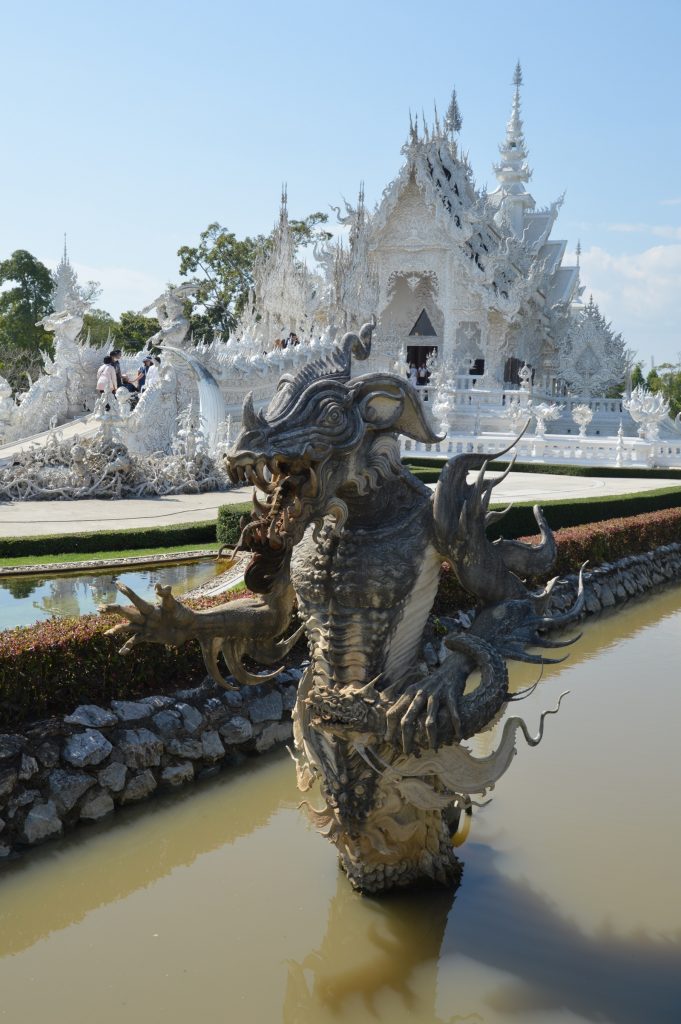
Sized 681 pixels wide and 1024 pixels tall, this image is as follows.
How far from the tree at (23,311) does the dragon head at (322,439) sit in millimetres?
39172

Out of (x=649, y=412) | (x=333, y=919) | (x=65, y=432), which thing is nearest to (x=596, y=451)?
(x=649, y=412)

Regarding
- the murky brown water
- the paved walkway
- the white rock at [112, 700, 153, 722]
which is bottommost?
the murky brown water

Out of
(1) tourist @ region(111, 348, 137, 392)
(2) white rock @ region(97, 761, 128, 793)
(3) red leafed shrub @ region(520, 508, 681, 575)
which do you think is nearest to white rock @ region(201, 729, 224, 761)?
(2) white rock @ region(97, 761, 128, 793)

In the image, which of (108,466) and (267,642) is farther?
(108,466)

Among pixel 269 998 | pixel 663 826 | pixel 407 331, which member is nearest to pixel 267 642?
pixel 269 998

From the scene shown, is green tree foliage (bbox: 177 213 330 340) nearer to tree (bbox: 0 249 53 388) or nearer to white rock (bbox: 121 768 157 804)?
tree (bbox: 0 249 53 388)

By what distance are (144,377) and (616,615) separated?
14.5m

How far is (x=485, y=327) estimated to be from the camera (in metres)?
29.0

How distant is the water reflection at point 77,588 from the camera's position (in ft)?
25.8

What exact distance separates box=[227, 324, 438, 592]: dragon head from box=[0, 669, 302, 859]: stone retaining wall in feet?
6.65

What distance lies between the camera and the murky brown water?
3.32m

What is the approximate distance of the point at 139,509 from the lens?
1356 cm

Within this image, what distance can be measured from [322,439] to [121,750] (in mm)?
2651

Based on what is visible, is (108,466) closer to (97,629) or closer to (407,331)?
(97,629)
